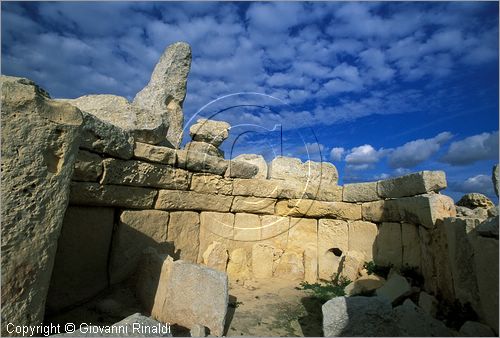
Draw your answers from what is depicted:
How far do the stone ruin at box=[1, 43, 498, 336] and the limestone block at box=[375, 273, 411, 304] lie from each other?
0.03 metres

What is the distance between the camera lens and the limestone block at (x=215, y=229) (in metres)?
6.09

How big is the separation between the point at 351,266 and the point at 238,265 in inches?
85.0

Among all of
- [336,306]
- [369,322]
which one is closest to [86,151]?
[336,306]

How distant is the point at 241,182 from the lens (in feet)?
21.3

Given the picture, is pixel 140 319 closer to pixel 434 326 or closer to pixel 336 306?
pixel 336 306

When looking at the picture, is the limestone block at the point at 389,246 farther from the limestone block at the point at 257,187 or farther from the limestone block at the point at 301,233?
the limestone block at the point at 257,187

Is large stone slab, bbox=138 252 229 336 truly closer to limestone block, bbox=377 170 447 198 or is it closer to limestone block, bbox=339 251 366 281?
limestone block, bbox=339 251 366 281

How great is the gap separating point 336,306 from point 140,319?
74.6 inches

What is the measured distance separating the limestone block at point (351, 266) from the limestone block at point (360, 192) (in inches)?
48.2

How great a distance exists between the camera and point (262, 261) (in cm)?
640

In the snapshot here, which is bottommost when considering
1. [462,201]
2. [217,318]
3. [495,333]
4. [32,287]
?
[217,318]

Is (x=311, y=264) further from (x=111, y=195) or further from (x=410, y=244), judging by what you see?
(x=111, y=195)

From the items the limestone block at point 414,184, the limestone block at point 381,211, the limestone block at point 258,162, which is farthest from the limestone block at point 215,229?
the limestone block at point 414,184

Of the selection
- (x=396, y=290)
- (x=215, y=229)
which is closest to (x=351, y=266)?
(x=396, y=290)
